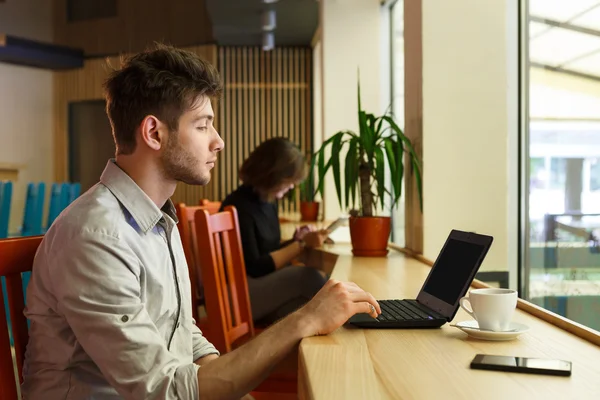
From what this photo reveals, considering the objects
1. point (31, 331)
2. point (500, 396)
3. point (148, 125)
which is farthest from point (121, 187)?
point (500, 396)

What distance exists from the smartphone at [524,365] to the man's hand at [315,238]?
96.1 inches

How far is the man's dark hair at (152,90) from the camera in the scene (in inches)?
61.3

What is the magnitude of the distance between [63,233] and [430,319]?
0.78m

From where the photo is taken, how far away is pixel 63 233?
130 centimetres

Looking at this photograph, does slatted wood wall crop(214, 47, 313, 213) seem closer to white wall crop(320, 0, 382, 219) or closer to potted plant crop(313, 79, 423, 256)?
white wall crop(320, 0, 382, 219)

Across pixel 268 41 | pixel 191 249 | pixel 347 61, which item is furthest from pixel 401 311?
pixel 268 41

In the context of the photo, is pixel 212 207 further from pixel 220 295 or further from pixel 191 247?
pixel 220 295


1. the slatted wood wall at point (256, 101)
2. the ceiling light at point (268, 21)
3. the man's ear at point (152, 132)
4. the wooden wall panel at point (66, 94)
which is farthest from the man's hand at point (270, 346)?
the wooden wall panel at point (66, 94)

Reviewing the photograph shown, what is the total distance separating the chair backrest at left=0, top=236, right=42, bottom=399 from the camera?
1.26m

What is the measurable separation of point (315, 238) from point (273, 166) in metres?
0.47

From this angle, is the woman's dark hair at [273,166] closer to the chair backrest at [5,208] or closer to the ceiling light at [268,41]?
the chair backrest at [5,208]

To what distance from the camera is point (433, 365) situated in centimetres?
119

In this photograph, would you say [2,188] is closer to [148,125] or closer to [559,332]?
[148,125]

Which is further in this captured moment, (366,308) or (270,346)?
(366,308)
